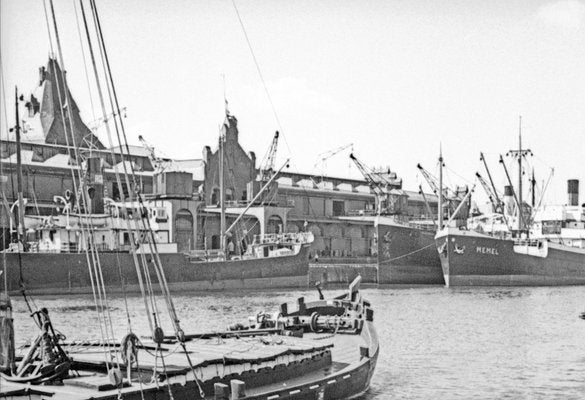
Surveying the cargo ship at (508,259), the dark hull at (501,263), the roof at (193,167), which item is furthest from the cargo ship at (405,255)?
the roof at (193,167)

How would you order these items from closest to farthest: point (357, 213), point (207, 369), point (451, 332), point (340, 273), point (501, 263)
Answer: point (207, 369), point (451, 332), point (501, 263), point (340, 273), point (357, 213)

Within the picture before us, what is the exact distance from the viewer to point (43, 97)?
328 ft

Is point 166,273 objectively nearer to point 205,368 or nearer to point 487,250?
point 487,250

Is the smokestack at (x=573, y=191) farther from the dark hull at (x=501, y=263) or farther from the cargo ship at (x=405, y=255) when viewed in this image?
the cargo ship at (x=405, y=255)

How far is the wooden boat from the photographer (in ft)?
50.1

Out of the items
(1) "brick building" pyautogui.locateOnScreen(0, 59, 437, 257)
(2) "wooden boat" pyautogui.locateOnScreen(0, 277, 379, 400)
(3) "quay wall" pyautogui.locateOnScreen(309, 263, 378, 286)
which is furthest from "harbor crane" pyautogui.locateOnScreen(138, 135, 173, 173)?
(2) "wooden boat" pyautogui.locateOnScreen(0, 277, 379, 400)

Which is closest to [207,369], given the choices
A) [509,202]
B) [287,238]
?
[287,238]

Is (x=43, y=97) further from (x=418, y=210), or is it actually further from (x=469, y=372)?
(x=469, y=372)

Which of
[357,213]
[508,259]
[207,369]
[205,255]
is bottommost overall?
[207,369]

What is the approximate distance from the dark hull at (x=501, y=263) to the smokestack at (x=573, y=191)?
1423 cm

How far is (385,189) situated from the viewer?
12131 cm

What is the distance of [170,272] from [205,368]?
5584cm

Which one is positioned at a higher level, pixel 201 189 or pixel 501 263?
pixel 201 189

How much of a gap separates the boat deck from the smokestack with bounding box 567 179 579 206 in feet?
284
